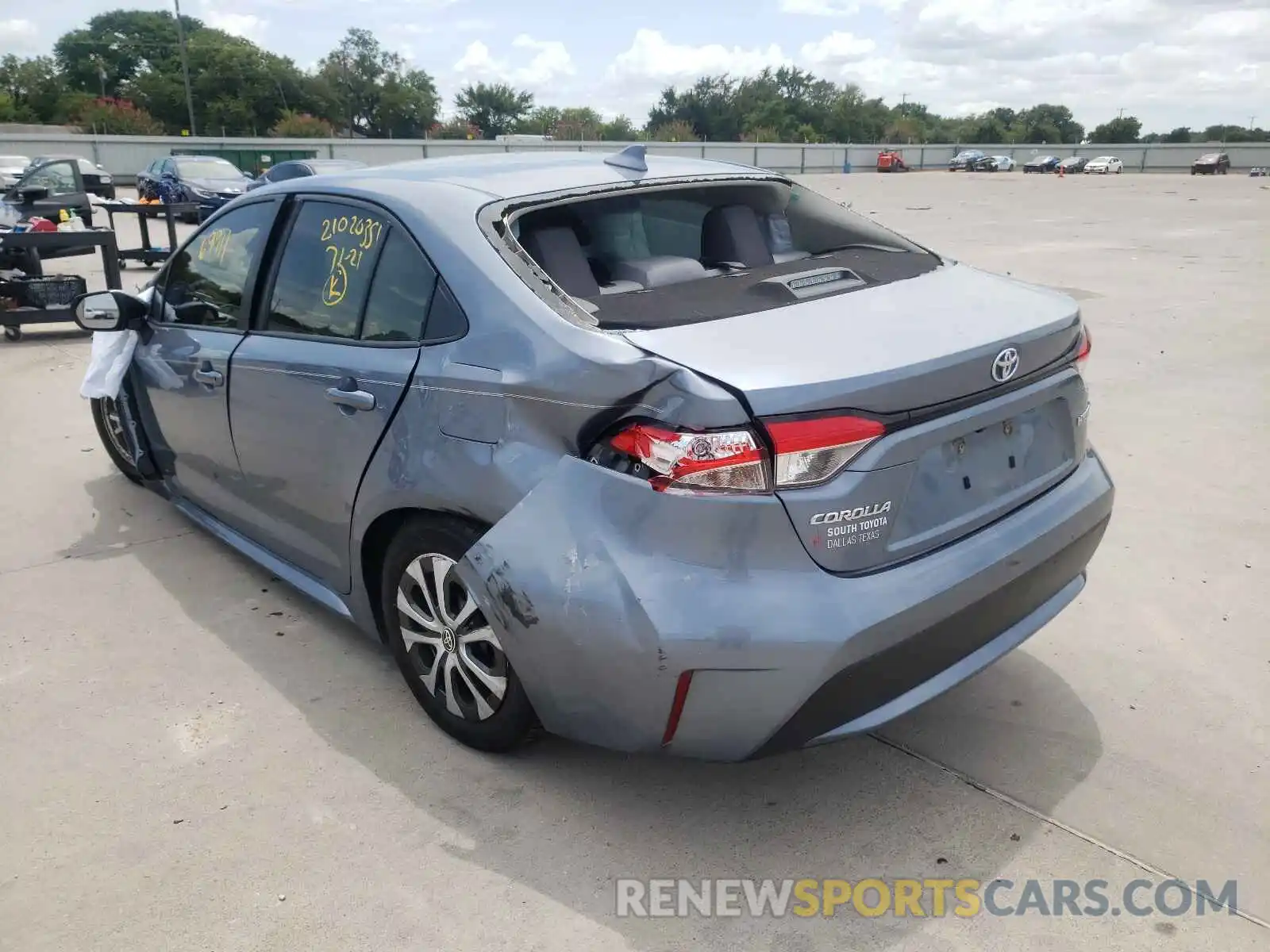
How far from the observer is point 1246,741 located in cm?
302

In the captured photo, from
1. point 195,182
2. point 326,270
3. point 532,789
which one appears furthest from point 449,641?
point 195,182

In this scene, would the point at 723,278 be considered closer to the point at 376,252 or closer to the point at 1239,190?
the point at 376,252

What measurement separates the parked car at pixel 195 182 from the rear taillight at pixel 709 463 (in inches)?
766

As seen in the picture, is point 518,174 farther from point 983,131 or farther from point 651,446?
point 983,131

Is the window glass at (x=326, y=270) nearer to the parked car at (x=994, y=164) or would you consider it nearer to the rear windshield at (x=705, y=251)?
the rear windshield at (x=705, y=251)

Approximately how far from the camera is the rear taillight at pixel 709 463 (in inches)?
86.7

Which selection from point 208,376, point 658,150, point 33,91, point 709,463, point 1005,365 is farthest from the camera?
point 33,91

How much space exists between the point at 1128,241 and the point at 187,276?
1710 centimetres

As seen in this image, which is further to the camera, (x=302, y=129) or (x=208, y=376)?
(x=302, y=129)

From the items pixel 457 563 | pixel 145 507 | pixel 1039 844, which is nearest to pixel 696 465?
pixel 457 563

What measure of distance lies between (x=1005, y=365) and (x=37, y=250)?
32.8ft

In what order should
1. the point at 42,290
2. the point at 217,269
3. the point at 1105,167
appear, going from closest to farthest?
the point at 217,269
the point at 42,290
the point at 1105,167

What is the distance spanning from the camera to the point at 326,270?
11.0ft

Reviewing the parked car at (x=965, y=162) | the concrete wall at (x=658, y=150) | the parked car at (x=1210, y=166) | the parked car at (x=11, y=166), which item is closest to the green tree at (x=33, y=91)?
the concrete wall at (x=658, y=150)
